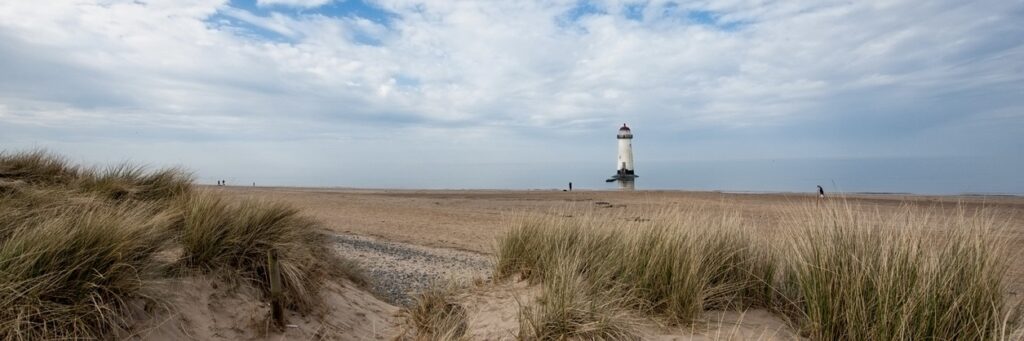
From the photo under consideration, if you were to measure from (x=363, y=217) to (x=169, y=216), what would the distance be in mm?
14574

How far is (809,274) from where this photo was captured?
179 inches

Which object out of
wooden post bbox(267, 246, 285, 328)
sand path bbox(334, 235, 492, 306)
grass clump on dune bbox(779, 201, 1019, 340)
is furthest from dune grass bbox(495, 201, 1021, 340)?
wooden post bbox(267, 246, 285, 328)

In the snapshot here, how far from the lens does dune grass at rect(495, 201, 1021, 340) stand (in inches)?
151

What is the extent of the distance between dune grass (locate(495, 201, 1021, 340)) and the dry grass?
0.79 metres

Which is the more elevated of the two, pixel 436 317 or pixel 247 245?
pixel 247 245

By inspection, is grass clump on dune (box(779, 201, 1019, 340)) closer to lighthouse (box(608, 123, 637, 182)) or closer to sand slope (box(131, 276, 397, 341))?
sand slope (box(131, 276, 397, 341))

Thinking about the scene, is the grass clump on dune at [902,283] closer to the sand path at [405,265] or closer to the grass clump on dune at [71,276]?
the sand path at [405,265]

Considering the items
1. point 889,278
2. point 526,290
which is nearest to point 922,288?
point 889,278

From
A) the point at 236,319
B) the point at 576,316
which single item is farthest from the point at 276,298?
the point at 576,316

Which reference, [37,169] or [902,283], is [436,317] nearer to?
[902,283]

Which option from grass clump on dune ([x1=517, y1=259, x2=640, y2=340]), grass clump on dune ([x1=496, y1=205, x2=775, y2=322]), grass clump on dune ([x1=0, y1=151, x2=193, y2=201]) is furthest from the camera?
grass clump on dune ([x1=0, y1=151, x2=193, y2=201])

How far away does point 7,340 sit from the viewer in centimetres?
348

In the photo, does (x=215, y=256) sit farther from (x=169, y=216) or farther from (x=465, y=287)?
(x=465, y=287)

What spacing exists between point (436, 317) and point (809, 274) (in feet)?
11.0
